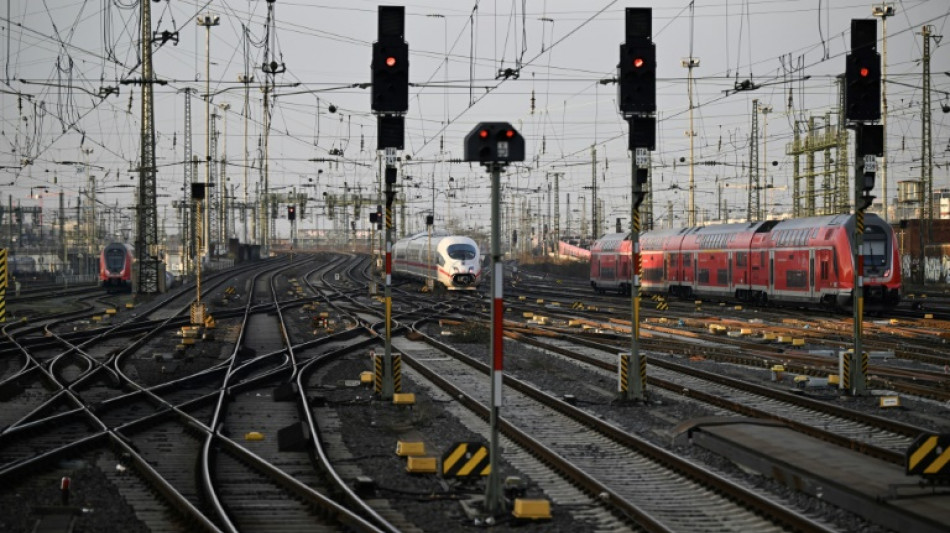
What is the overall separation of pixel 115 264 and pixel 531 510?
54982 millimetres

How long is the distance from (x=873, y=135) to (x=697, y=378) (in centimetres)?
668

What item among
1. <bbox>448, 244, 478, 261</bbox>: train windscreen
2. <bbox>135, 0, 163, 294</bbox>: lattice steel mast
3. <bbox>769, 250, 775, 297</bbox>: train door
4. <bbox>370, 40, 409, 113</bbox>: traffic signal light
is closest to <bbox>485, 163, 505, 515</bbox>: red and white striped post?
<bbox>370, 40, 409, 113</bbox>: traffic signal light

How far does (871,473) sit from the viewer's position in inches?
509

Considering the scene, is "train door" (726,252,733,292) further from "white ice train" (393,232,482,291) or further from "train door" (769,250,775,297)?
"white ice train" (393,232,482,291)

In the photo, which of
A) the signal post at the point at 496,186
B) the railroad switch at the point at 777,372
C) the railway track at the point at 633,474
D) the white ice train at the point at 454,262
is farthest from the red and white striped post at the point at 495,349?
the white ice train at the point at 454,262

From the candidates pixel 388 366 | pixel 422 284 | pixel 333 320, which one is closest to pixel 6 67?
pixel 333 320

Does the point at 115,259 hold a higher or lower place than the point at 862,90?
lower

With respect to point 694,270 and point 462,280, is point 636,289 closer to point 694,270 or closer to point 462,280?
point 694,270

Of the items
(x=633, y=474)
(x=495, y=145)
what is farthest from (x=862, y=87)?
(x=495, y=145)

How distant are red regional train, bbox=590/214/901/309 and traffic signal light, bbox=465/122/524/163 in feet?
74.2

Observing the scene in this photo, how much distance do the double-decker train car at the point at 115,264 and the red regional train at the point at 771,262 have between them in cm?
2625

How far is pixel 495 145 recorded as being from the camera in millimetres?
11977

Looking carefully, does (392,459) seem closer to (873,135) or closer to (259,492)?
(259,492)

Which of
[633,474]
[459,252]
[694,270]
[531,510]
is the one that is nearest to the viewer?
[531,510]
